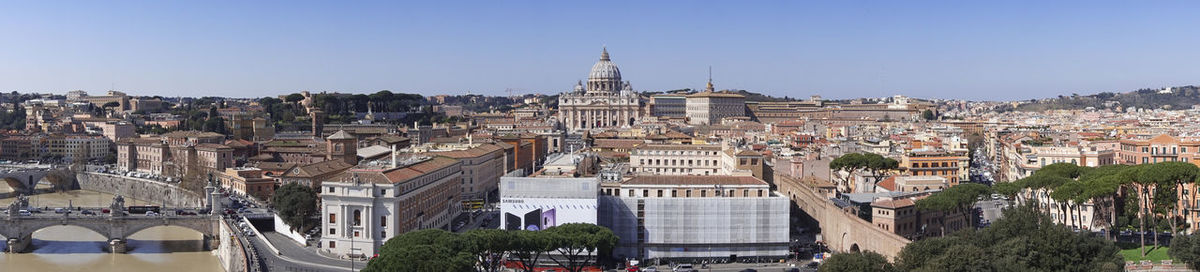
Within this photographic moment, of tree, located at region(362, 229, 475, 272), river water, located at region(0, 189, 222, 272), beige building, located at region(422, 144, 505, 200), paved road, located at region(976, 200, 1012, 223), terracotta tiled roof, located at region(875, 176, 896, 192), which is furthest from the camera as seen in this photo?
beige building, located at region(422, 144, 505, 200)

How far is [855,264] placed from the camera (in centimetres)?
1625

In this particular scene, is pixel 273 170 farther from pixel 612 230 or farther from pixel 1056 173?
pixel 1056 173

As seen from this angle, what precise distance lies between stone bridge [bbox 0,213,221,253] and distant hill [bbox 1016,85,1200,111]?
106 m

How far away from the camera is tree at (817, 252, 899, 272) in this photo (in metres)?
16.2

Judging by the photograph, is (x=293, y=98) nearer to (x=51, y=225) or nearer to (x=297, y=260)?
(x=51, y=225)

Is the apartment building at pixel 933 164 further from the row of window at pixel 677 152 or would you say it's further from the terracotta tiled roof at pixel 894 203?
the terracotta tiled roof at pixel 894 203

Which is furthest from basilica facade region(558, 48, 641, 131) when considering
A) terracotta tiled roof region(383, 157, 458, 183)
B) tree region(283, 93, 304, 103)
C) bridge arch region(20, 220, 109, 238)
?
bridge arch region(20, 220, 109, 238)

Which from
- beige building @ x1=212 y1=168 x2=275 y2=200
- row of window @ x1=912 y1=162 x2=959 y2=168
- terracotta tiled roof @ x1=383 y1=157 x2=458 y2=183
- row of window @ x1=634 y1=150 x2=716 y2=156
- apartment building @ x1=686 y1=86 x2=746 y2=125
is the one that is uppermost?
apartment building @ x1=686 y1=86 x2=746 y2=125

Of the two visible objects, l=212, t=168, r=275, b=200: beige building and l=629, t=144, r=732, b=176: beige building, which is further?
l=212, t=168, r=275, b=200: beige building

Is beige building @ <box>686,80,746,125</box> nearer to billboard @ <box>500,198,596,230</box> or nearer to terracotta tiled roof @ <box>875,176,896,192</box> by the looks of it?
terracotta tiled roof @ <box>875,176,896,192</box>

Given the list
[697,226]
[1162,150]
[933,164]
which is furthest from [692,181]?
[1162,150]

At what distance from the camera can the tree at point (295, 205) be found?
2580 cm

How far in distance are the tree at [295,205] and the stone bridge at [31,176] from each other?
21.2m

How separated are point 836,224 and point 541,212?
644cm
